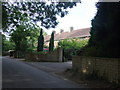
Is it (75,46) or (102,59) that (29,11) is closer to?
(102,59)

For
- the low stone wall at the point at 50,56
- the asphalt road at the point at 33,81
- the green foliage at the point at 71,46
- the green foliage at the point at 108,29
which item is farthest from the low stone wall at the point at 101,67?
the green foliage at the point at 71,46

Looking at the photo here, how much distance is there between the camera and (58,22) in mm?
16938

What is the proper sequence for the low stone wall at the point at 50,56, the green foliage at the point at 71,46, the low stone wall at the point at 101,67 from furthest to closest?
the green foliage at the point at 71,46
the low stone wall at the point at 50,56
the low stone wall at the point at 101,67

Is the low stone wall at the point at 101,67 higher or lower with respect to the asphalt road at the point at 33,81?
higher

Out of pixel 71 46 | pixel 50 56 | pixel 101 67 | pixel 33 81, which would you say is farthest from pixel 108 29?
pixel 71 46

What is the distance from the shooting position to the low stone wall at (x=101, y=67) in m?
9.18

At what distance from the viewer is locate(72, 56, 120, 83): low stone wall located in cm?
918

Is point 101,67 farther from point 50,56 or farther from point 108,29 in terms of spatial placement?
point 50,56

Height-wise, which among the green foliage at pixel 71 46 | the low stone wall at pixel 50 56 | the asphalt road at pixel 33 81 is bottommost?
the asphalt road at pixel 33 81

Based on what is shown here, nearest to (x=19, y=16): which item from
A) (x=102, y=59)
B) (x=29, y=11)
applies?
(x=29, y=11)

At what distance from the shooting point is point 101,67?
Result: 415 inches

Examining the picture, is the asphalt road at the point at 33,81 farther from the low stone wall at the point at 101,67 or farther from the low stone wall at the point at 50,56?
the low stone wall at the point at 50,56

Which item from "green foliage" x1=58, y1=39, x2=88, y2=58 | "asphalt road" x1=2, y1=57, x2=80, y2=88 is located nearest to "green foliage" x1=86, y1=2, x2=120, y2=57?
"asphalt road" x1=2, y1=57, x2=80, y2=88

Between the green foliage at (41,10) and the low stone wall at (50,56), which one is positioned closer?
the green foliage at (41,10)
